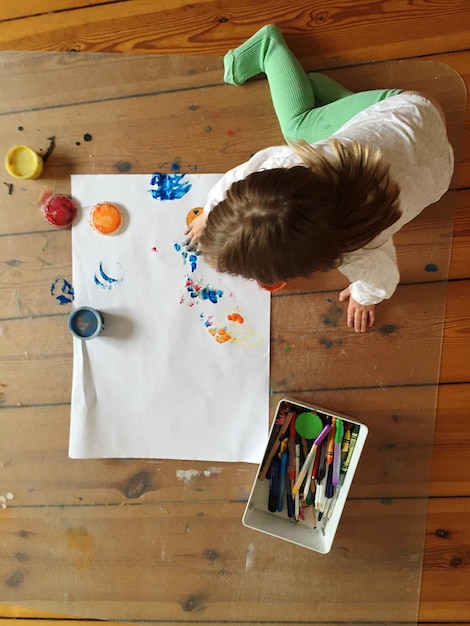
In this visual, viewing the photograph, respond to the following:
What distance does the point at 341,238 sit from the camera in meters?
0.50

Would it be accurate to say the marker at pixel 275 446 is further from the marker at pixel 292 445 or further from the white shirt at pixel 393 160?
the white shirt at pixel 393 160

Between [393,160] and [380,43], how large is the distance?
0.28m

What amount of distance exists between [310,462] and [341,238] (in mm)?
354

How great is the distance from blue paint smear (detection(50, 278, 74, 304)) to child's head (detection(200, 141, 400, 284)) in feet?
1.03

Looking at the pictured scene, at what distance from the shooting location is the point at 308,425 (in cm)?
72

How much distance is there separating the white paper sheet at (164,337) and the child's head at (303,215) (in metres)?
0.22

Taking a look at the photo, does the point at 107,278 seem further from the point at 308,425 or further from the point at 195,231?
the point at 308,425

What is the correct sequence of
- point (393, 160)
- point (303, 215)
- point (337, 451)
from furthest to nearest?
point (337, 451) → point (393, 160) → point (303, 215)

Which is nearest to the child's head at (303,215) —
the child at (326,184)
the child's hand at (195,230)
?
the child at (326,184)

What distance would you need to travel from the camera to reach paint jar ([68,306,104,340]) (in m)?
0.75

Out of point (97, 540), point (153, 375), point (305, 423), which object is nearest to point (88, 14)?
point (153, 375)

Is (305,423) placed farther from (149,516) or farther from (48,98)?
(48,98)

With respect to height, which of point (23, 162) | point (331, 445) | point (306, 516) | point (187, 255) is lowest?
point (306, 516)

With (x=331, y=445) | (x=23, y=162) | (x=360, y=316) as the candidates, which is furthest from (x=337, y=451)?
(x=23, y=162)
